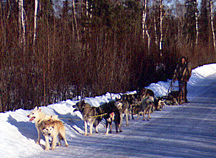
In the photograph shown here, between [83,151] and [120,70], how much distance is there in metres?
9.83

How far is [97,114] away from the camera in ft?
29.0

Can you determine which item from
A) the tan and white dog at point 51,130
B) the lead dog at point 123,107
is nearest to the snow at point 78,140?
the tan and white dog at point 51,130

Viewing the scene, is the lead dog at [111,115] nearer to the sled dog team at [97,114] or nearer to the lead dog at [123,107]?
the sled dog team at [97,114]

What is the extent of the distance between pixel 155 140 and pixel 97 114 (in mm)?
2053

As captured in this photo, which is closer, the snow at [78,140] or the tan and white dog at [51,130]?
the snow at [78,140]

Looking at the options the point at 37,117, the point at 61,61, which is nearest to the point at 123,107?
the point at 37,117

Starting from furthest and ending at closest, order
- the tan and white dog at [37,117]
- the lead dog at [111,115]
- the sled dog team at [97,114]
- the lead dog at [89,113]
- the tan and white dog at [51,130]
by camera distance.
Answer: the lead dog at [111,115] < the lead dog at [89,113] < the tan and white dog at [37,117] < the sled dog team at [97,114] < the tan and white dog at [51,130]

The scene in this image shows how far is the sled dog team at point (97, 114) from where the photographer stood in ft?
22.7

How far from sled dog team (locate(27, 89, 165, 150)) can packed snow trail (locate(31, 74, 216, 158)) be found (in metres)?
0.30

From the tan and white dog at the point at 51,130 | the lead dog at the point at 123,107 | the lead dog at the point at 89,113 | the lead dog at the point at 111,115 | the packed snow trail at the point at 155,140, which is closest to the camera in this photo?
the packed snow trail at the point at 155,140

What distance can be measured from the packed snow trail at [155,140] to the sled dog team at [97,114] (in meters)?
0.30

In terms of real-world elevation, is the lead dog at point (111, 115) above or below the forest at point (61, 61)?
below

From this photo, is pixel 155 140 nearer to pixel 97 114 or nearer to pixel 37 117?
pixel 97 114

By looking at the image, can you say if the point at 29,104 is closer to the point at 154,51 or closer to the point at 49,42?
the point at 49,42
